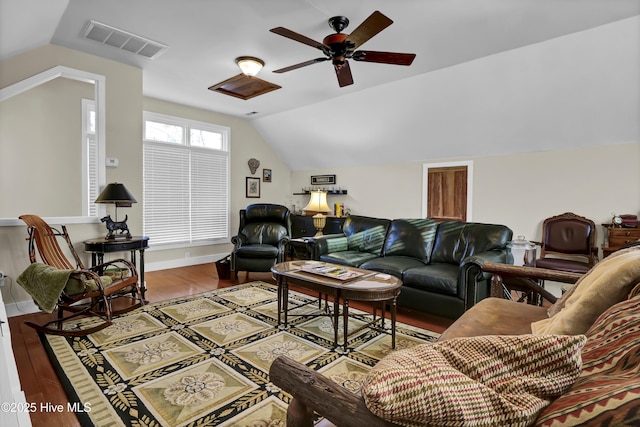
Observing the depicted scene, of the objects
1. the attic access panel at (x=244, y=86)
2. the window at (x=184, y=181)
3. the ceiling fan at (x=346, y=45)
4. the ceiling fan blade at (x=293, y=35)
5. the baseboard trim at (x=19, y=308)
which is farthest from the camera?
the window at (x=184, y=181)

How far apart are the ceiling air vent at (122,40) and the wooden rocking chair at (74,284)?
1.90m

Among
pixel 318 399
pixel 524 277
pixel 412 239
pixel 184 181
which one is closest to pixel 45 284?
pixel 318 399

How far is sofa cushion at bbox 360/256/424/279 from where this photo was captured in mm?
3414

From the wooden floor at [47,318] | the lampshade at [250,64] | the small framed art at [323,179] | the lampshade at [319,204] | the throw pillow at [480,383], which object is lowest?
the wooden floor at [47,318]

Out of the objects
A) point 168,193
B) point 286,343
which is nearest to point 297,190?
point 168,193

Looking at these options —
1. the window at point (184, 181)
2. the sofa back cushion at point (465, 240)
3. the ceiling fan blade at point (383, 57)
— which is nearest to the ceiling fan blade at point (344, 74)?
the ceiling fan blade at point (383, 57)

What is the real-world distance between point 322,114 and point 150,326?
13.4ft

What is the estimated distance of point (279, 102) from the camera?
17.6ft

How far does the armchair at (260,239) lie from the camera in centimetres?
462

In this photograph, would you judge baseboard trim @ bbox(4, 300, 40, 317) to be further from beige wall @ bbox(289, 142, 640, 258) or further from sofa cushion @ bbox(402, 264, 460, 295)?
beige wall @ bbox(289, 142, 640, 258)

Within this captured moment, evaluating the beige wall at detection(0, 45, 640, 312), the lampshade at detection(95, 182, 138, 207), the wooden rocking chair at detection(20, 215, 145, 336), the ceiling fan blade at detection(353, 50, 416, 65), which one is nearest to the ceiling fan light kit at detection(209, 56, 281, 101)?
the beige wall at detection(0, 45, 640, 312)

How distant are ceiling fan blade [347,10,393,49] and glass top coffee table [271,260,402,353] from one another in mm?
1899

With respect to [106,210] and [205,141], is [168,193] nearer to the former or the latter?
[205,141]

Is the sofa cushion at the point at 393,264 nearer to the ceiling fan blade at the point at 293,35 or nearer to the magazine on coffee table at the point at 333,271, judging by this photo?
the magazine on coffee table at the point at 333,271
